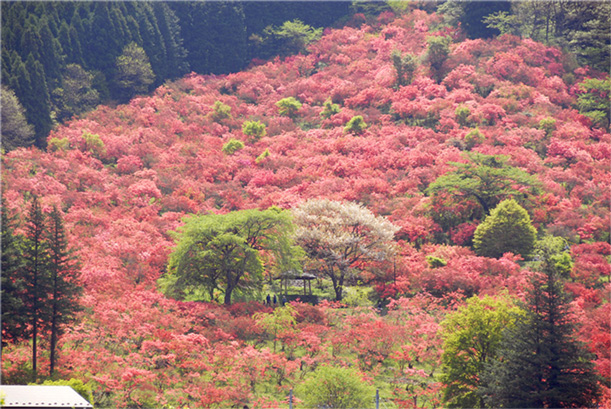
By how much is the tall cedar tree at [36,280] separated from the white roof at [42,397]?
19.9ft

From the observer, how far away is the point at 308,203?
36.7 metres

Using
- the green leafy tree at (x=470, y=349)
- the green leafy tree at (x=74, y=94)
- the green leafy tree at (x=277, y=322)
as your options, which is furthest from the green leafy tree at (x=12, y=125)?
the green leafy tree at (x=470, y=349)

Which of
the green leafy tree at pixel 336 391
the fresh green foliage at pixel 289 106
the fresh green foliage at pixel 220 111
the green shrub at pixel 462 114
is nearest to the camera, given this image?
the green leafy tree at pixel 336 391

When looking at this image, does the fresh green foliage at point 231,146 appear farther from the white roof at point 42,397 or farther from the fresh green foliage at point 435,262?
the white roof at point 42,397

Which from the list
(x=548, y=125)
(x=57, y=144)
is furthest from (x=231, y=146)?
(x=548, y=125)

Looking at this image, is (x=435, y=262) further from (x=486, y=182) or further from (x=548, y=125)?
(x=548, y=125)

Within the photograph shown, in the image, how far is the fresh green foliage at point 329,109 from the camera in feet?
198

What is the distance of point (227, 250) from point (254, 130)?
25.8 meters

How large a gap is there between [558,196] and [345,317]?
20.0m

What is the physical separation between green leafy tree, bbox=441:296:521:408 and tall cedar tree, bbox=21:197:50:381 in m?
16.2

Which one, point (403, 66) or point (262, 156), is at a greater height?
point (403, 66)

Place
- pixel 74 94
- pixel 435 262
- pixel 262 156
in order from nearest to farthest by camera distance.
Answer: pixel 435 262, pixel 262 156, pixel 74 94

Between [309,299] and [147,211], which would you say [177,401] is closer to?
[309,299]

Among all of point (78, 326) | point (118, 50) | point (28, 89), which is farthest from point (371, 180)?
point (118, 50)
